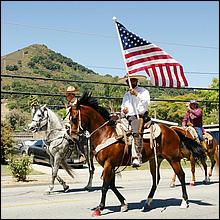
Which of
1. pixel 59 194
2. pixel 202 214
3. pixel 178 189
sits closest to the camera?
pixel 202 214

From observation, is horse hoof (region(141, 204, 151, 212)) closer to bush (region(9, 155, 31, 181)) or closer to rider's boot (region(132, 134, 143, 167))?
rider's boot (region(132, 134, 143, 167))

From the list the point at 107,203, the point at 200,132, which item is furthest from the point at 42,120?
the point at 200,132

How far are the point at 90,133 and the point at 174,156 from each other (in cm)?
184

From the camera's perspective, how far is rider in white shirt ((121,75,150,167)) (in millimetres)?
8289

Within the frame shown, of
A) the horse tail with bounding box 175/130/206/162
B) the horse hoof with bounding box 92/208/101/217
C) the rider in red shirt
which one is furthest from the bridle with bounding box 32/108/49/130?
the horse hoof with bounding box 92/208/101/217

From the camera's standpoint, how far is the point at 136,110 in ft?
27.5

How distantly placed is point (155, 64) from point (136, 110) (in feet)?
3.55

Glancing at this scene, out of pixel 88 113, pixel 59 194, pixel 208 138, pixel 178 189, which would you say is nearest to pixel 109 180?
pixel 88 113

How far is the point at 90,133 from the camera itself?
8.41 meters

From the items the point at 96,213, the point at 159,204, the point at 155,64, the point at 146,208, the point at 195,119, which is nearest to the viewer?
the point at 96,213

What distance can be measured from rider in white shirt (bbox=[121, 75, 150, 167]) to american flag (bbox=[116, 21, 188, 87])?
345 mm

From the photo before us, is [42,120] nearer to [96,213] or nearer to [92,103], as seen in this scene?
[92,103]

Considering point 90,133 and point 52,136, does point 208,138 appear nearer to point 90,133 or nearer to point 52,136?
point 52,136

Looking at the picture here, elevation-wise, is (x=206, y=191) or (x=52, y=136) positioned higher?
(x=52, y=136)
